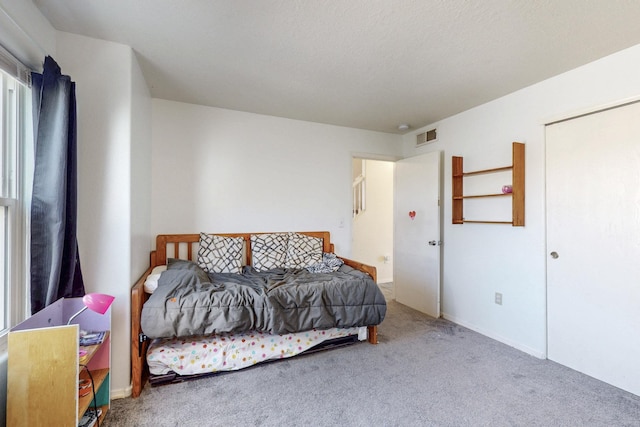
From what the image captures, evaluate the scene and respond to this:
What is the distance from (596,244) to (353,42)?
2343 millimetres

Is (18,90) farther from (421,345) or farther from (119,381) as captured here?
(421,345)

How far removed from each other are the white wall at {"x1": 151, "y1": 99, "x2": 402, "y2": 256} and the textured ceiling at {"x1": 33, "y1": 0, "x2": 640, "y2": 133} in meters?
0.41

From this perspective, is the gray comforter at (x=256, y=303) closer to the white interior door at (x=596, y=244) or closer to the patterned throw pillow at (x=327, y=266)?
the patterned throw pillow at (x=327, y=266)

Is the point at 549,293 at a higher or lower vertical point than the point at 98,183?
lower

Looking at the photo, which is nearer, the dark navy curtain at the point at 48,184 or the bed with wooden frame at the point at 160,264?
the dark navy curtain at the point at 48,184

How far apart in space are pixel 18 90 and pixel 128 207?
81 centimetres

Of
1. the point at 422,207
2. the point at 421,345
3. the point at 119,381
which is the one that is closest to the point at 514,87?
the point at 422,207

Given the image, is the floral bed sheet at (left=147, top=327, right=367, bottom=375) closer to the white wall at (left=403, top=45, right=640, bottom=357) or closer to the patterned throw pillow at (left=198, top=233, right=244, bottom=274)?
the patterned throw pillow at (left=198, top=233, right=244, bottom=274)

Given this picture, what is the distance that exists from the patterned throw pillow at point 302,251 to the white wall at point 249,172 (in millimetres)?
223

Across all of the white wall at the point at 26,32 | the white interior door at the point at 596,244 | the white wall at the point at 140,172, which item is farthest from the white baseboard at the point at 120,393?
the white interior door at the point at 596,244

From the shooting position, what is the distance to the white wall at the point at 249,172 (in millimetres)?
2883

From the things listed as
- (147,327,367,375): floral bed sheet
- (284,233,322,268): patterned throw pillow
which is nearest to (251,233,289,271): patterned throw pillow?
(284,233,322,268): patterned throw pillow

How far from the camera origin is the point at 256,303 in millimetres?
2074

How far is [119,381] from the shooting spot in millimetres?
1853
